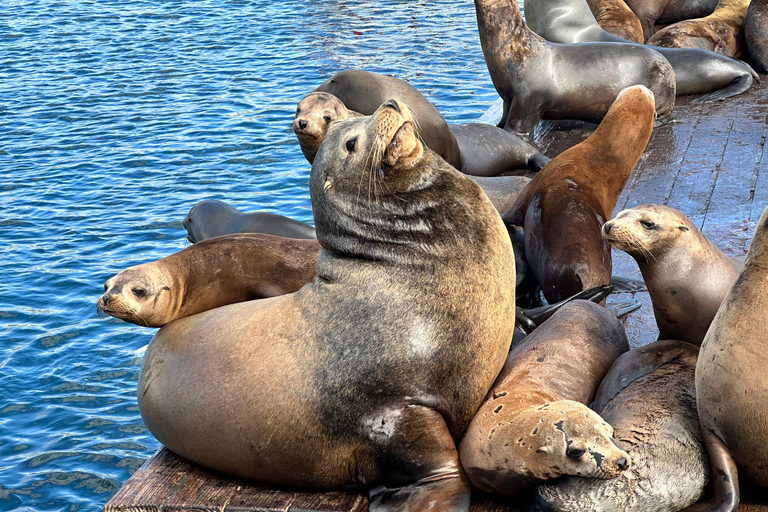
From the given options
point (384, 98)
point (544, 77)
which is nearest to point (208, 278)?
point (384, 98)

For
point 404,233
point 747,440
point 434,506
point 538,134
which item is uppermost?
point 404,233

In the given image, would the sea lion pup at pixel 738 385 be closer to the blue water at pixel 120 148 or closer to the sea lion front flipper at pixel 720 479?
the sea lion front flipper at pixel 720 479

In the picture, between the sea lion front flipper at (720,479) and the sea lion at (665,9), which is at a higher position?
the sea lion front flipper at (720,479)

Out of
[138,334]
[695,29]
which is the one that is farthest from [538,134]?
[138,334]

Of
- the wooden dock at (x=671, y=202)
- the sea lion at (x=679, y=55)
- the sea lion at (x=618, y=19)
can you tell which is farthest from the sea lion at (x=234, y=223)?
the sea lion at (x=618, y=19)

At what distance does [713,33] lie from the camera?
9.51 m

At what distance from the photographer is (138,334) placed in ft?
24.9

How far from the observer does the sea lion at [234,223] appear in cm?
545

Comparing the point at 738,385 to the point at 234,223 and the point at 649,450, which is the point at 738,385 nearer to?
the point at 649,450

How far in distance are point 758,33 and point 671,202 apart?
4.31 meters

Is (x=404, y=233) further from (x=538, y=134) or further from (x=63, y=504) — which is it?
(x=538, y=134)

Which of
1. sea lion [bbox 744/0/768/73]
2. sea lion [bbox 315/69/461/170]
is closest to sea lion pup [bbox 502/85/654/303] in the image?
sea lion [bbox 315/69/461/170]

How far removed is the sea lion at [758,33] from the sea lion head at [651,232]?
6193 millimetres

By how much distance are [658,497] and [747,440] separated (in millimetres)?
320
